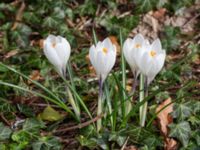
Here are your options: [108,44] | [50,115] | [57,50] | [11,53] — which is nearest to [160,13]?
[11,53]

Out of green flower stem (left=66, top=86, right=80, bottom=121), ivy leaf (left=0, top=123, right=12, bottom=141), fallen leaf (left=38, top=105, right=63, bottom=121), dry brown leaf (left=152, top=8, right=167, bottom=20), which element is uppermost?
dry brown leaf (left=152, top=8, right=167, bottom=20)

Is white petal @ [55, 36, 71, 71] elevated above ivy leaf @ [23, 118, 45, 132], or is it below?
above

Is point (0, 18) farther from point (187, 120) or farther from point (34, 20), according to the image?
point (187, 120)

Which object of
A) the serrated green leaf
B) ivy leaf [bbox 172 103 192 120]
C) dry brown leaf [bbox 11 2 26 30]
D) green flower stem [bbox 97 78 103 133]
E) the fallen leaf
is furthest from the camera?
dry brown leaf [bbox 11 2 26 30]

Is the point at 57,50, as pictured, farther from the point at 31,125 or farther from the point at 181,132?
the point at 181,132

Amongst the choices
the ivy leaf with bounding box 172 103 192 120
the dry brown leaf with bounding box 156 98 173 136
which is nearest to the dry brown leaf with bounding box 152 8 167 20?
the dry brown leaf with bounding box 156 98 173 136

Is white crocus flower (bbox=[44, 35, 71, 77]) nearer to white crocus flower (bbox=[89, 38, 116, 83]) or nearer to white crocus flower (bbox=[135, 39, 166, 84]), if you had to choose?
white crocus flower (bbox=[89, 38, 116, 83])

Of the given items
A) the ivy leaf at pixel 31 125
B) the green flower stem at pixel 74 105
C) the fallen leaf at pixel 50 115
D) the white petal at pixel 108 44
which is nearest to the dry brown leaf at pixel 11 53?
the fallen leaf at pixel 50 115
